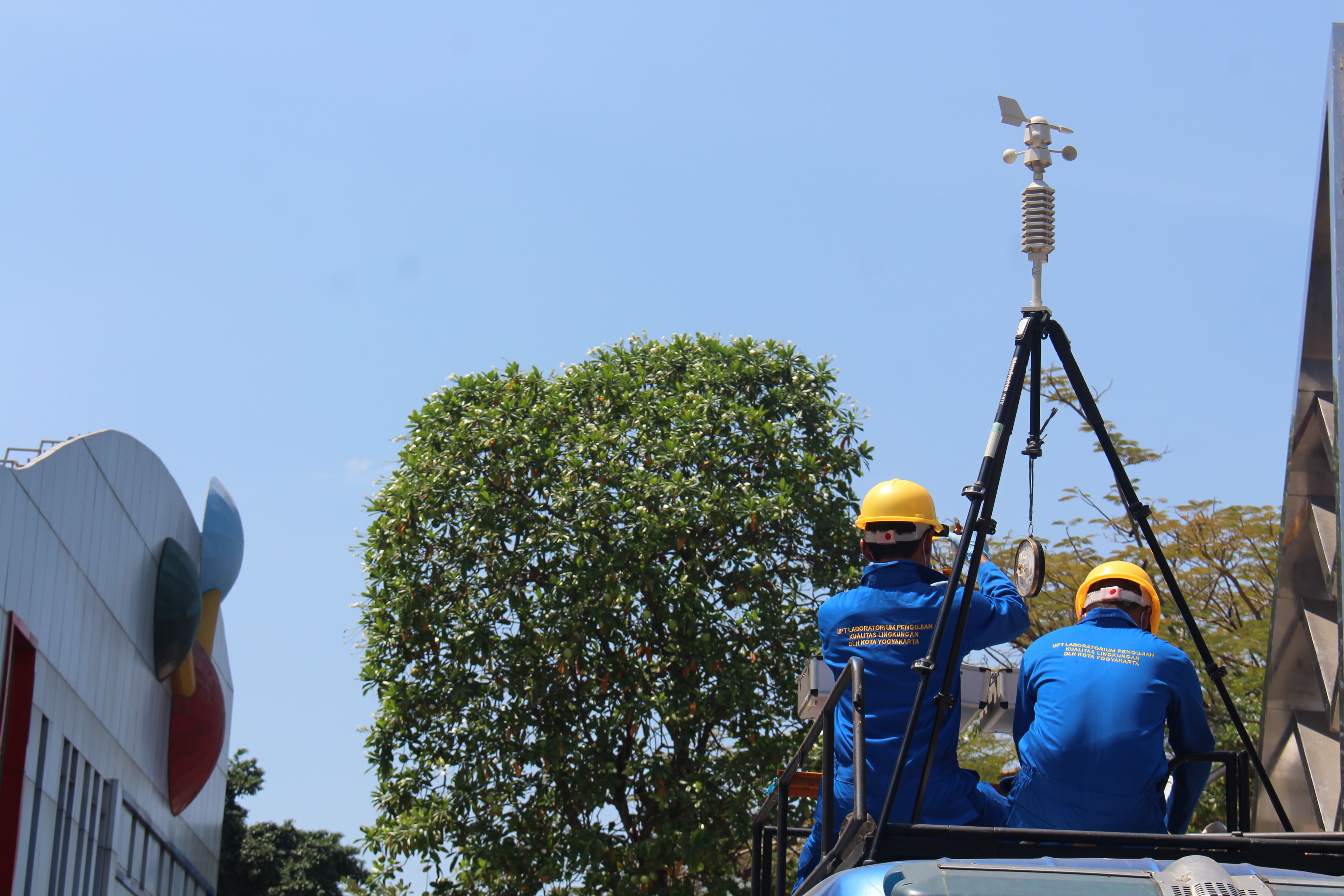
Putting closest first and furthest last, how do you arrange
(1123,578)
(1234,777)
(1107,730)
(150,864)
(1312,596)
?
(1107,730), (1123,578), (1234,777), (1312,596), (150,864)

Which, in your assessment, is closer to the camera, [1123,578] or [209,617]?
[1123,578]

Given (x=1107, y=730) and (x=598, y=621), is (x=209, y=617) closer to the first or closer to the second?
(x=598, y=621)

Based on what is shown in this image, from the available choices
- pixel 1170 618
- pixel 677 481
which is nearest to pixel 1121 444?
pixel 1170 618

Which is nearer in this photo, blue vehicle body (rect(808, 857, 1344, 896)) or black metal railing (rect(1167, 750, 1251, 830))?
blue vehicle body (rect(808, 857, 1344, 896))

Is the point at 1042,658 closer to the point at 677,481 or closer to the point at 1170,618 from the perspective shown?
the point at 677,481

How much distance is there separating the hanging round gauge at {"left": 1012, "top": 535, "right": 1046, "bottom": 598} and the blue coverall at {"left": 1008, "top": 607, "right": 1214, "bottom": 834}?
352mm

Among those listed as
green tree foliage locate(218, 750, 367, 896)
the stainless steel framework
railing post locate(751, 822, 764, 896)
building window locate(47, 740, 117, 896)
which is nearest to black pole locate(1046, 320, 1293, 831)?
railing post locate(751, 822, 764, 896)

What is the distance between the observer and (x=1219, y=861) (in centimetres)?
380

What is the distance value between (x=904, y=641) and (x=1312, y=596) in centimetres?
477

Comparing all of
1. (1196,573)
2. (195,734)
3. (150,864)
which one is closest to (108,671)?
(195,734)

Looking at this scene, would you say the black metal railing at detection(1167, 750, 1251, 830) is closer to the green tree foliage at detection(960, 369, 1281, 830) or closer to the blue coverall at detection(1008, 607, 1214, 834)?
the blue coverall at detection(1008, 607, 1214, 834)

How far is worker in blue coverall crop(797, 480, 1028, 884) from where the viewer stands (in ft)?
15.3

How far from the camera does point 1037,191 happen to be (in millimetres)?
5055

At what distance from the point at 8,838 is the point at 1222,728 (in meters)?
12.8
